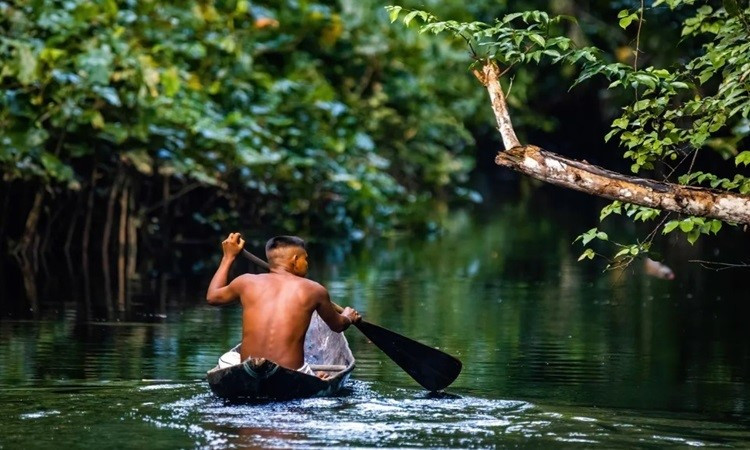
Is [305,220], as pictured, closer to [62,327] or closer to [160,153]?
[160,153]

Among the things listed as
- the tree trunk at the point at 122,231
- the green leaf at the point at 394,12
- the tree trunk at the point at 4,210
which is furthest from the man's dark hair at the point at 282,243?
the tree trunk at the point at 4,210

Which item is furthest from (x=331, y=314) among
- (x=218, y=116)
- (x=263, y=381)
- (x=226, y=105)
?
(x=226, y=105)

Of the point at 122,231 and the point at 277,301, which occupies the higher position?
the point at 122,231

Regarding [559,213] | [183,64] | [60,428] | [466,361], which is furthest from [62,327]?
[559,213]

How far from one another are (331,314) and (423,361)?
0.69m

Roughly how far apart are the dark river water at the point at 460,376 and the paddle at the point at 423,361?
100 millimetres

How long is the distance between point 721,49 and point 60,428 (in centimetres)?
418

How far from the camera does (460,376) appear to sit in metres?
Answer: 10.4

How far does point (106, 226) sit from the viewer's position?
19656 millimetres

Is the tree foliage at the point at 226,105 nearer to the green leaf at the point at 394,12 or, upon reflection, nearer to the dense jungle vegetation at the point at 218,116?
the dense jungle vegetation at the point at 218,116

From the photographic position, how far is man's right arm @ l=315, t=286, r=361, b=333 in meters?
9.33

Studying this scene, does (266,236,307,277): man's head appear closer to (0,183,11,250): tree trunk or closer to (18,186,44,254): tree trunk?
(18,186,44,254): tree trunk

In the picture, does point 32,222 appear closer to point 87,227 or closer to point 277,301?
point 87,227

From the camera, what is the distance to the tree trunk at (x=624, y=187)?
27.5 feet
